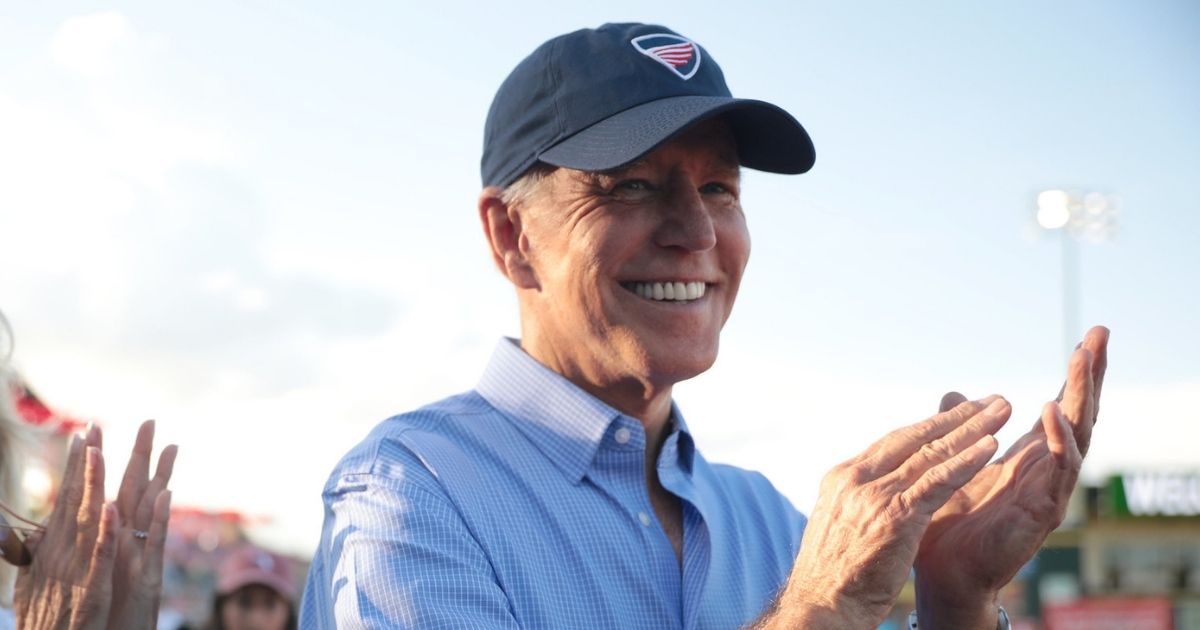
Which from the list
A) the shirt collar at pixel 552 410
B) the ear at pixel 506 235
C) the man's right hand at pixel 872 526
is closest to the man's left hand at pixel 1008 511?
the man's right hand at pixel 872 526

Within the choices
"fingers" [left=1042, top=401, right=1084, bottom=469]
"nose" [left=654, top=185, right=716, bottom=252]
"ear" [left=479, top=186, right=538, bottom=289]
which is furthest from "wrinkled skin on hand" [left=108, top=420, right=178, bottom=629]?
"fingers" [left=1042, top=401, right=1084, bottom=469]

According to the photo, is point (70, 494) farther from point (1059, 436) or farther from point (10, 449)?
point (1059, 436)

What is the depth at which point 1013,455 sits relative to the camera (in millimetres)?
2439

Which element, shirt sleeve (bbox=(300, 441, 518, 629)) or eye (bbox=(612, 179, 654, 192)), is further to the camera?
eye (bbox=(612, 179, 654, 192))

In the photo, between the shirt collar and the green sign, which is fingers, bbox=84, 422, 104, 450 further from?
the green sign

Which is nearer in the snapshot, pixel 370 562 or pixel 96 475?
pixel 370 562

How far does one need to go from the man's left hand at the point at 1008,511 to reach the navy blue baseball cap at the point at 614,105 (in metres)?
0.73

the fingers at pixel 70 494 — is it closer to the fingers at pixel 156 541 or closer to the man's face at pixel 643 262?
the fingers at pixel 156 541

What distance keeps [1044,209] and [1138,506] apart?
14.2 metres

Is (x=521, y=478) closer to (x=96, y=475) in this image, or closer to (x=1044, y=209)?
(x=96, y=475)

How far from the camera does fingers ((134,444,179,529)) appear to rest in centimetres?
286

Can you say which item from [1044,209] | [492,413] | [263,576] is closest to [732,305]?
[492,413]

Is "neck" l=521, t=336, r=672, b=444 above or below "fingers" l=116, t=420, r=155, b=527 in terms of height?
above

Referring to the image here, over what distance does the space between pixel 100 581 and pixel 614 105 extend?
139 cm
